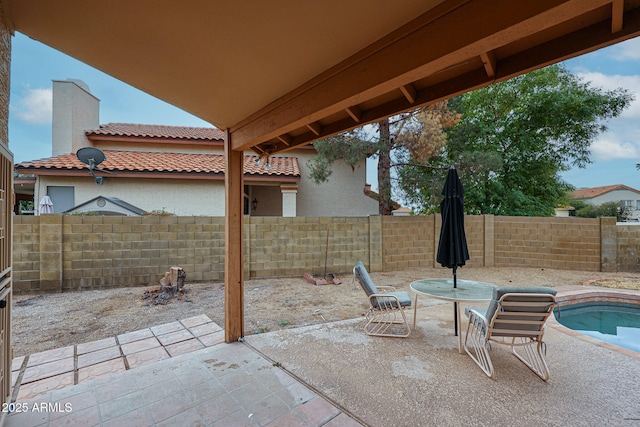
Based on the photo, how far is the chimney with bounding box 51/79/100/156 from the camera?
30.2ft

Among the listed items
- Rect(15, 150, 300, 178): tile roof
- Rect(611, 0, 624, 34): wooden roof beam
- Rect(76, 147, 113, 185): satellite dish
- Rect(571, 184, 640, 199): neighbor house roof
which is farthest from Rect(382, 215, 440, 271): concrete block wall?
Rect(571, 184, 640, 199): neighbor house roof

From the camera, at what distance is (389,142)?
912cm

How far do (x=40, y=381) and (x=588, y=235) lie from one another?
499 inches

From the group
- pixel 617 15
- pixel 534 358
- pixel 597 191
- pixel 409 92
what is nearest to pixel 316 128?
pixel 409 92

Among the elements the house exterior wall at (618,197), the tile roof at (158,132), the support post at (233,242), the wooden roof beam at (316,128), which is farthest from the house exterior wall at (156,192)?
the house exterior wall at (618,197)

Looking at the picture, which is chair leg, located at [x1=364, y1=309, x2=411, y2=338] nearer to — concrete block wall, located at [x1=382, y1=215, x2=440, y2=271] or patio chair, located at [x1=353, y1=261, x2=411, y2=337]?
patio chair, located at [x1=353, y1=261, x2=411, y2=337]

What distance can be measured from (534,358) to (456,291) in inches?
41.3

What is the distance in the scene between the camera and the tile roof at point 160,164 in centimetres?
810

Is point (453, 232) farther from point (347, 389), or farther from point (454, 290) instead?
point (347, 389)

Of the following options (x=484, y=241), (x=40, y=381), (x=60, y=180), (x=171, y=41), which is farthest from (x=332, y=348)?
(x=60, y=180)

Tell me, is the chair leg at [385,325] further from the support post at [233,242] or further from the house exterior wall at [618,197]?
the house exterior wall at [618,197]

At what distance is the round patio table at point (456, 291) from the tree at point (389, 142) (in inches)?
206

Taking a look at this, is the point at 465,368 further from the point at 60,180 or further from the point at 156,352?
the point at 60,180

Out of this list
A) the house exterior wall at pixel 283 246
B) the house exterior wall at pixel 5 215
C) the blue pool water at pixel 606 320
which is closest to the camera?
the house exterior wall at pixel 5 215
